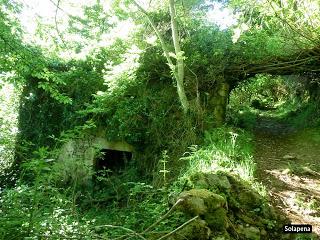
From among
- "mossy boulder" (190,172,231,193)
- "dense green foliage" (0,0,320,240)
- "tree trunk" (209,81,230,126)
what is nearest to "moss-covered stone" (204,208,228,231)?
"mossy boulder" (190,172,231,193)

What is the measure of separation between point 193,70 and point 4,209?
6.08 metres

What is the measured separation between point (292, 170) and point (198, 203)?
2897 mm

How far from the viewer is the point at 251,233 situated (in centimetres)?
441

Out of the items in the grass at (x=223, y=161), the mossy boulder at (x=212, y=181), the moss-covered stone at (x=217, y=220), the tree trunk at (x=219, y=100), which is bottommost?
the moss-covered stone at (x=217, y=220)

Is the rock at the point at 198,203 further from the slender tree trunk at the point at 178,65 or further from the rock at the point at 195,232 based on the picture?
the slender tree trunk at the point at 178,65

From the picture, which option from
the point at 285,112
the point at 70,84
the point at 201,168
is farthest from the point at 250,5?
the point at 285,112

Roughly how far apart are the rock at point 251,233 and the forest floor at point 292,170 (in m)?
0.59

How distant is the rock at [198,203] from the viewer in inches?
170

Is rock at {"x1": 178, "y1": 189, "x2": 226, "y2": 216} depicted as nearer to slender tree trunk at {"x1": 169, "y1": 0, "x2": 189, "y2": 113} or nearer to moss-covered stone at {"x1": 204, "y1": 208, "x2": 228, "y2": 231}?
moss-covered stone at {"x1": 204, "y1": 208, "x2": 228, "y2": 231}

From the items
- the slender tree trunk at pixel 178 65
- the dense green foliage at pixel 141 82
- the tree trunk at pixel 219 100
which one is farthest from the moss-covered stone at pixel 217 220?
the tree trunk at pixel 219 100

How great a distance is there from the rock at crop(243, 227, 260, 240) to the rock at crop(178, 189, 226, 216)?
0.46 meters

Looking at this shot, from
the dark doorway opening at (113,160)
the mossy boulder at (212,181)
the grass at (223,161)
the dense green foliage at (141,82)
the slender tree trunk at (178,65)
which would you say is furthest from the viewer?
the dark doorway opening at (113,160)

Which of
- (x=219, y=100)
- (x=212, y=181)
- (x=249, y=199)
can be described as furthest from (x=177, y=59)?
(x=249, y=199)

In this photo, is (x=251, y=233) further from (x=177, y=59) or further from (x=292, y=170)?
(x=177, y=59)
